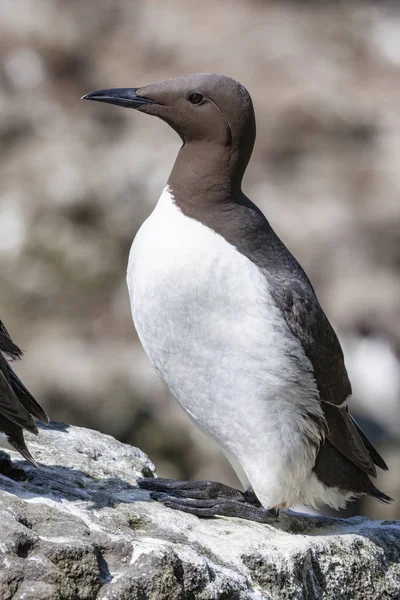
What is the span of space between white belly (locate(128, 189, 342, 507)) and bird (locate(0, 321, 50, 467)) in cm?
64

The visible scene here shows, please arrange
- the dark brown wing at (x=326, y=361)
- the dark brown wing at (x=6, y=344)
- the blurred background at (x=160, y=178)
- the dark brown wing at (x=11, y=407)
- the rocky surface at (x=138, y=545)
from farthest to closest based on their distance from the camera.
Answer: the blurred background at (x=160, y=178), the dark brown wing at (x=326, y=361), the dark brown wing at (x=6, y=344), the dark brown wing at (x=11, y=407), the rocky surface at (x=138, y=545)

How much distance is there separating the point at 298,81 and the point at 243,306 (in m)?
15.8

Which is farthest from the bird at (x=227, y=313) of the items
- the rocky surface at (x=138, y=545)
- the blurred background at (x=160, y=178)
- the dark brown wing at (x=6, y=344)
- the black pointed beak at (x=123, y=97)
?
the blurred background at (x=160, y=178)

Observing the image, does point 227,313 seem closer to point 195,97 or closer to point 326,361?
point 326,361

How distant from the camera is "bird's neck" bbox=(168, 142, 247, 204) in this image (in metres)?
4.88

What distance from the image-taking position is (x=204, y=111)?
15.9 feet

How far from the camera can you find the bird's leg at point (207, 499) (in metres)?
4.99

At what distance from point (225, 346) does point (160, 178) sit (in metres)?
10.9

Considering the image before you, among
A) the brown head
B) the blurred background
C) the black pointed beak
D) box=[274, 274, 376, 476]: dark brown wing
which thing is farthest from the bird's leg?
the blurred background

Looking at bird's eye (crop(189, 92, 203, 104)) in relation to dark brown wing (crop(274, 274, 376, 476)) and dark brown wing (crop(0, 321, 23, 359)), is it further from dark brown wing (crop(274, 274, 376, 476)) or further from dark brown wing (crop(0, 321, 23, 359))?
dark brown wing (crop(0, 321, 23, 359))

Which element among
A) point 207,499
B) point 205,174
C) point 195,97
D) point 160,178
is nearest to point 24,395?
point 207,499

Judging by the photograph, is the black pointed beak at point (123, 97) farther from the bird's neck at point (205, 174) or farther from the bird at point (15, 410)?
the bird at point (15, 410)

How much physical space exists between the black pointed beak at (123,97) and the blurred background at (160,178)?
695cm

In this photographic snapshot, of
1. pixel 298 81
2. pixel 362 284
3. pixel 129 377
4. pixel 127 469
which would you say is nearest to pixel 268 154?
pixel 298 81
